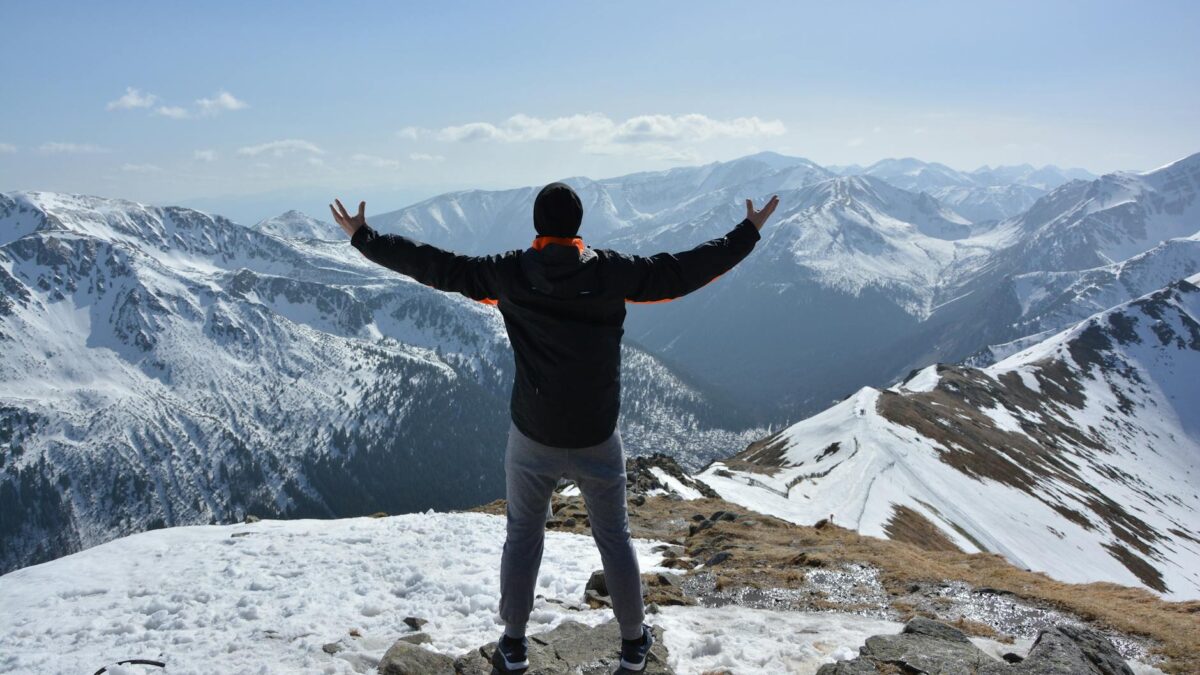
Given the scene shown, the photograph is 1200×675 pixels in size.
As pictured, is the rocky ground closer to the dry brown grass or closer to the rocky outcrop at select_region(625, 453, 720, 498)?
the dry brown grass

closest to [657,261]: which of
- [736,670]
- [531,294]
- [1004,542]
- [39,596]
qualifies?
[531,294]

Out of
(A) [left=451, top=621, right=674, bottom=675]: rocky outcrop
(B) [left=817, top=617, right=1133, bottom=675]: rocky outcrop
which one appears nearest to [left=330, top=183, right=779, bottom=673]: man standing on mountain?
(A) [left=451, top=621, right=674, bottom=675]: rocky outcrop

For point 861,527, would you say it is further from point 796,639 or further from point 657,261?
point 657,261

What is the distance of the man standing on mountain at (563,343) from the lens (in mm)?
6758

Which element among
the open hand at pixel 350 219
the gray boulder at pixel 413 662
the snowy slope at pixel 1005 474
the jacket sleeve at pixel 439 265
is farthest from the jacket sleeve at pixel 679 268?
the snowy slope at pixel 1005 474

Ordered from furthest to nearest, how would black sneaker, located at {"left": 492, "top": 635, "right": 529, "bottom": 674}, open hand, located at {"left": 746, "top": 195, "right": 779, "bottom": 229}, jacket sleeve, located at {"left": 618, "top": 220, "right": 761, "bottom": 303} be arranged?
1. black sneaker, located at {"left": 492, "top": 635, "right": 529, "bottom": 674}
2. open hand, located at {"left": 746, "top": 195, "right": 779, "bottom": 229}
3. jacket sleeve, located at {"left": 618, "top": 220, "right": 761, "bottom": 303}

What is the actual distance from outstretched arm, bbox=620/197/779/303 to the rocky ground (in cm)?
538

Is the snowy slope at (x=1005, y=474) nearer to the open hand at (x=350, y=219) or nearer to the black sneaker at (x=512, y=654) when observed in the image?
the black sneaker at (x=512, y=654)

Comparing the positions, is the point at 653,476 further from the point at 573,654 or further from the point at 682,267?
the point at 682,267

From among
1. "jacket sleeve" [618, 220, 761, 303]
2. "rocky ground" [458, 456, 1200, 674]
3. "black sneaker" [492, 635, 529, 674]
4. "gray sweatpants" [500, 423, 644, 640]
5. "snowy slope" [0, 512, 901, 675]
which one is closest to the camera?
"jacket sleeve" [618, 220, 761, 303]

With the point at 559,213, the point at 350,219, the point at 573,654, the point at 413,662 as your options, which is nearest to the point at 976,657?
the point at 573,654

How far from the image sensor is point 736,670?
31.1ft

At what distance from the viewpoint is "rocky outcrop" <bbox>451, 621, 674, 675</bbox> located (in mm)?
8905

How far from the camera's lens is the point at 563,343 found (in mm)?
6762
